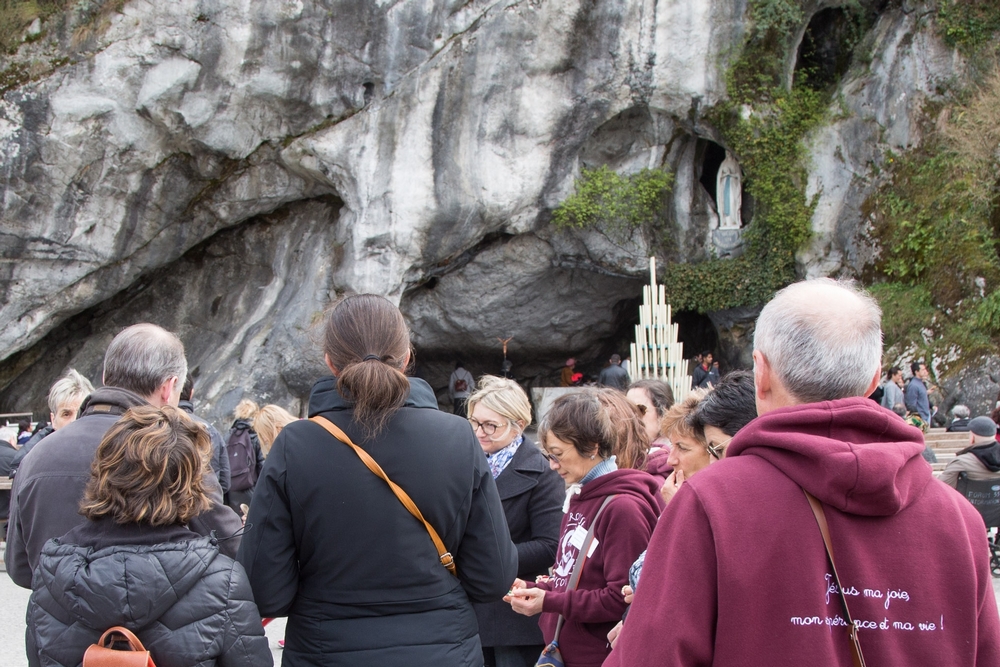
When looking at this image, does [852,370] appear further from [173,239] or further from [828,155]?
[173,239]

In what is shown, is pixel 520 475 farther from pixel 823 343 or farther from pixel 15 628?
pixel 15 628

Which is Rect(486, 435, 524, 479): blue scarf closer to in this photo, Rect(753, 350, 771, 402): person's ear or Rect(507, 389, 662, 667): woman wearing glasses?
Rect(507, 389, 662, 667): woman wearing glasses

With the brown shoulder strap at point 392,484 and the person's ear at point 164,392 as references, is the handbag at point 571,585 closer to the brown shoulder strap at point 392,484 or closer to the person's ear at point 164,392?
the brown shoulder strap at point 392,484

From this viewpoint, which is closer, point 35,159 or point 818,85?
point 35,159

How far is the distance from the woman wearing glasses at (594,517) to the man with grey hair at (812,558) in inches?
44.7

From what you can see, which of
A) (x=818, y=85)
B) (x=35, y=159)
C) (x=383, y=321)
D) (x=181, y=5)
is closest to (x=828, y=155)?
(x=818, y=85)

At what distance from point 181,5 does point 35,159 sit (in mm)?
3273

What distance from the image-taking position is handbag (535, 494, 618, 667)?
2.67 meters

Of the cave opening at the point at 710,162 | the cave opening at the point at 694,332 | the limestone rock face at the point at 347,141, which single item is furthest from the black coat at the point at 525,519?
the cave opening at the point at 694,332

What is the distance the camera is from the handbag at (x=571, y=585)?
8.77 feet

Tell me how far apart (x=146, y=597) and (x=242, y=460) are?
4286 mm

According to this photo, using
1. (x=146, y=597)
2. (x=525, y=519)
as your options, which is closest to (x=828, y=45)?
(x=525, y=519)

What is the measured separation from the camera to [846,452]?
135 centimetres

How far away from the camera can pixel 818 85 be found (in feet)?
52.0
